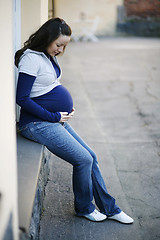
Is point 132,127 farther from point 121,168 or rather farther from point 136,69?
point 136,69

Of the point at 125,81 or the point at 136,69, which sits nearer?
the point at 125,81

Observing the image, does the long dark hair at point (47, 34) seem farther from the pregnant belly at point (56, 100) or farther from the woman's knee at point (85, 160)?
the woman's knee at point (85, 160)

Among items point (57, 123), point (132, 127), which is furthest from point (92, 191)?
point (132, 127)

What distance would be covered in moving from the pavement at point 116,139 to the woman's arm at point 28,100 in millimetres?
960

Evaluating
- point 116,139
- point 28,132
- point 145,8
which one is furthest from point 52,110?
point 145,8

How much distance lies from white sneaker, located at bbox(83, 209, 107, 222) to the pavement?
0.14ft

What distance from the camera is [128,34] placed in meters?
15.4

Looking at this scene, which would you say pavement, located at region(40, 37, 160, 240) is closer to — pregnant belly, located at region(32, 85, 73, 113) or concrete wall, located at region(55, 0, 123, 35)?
pregnant belly, located at region(32, 85, 73, 113)

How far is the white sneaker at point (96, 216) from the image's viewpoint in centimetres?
300

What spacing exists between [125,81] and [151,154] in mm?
3589

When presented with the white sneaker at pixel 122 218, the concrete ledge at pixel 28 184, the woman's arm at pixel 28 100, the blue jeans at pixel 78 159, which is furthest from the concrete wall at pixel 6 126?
the white sneaker at pixel 122 218

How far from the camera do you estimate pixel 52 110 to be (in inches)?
115

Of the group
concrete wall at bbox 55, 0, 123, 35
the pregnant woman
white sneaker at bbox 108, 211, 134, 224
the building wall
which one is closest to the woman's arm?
the pregnant woman

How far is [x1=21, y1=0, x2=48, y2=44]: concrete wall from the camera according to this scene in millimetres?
3398
